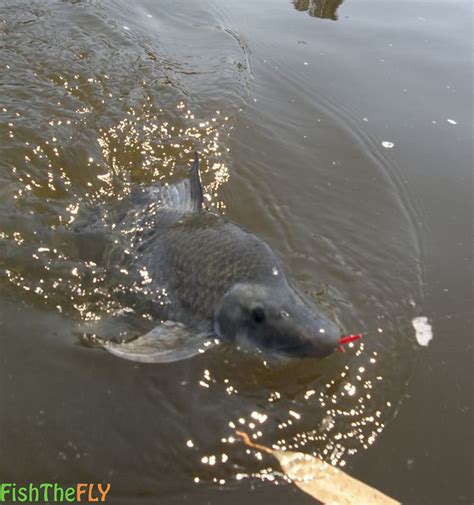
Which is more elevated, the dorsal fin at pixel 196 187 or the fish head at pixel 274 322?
the dorsal fin at pixel 196 187

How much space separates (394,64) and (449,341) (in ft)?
17.8

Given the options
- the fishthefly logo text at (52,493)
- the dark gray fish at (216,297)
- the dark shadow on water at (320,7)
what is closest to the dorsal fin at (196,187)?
the dark gray fish at (216,297)

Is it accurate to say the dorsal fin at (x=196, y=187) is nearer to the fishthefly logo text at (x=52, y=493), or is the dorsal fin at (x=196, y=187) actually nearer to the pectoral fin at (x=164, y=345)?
the pectoral fin at (x=164, y=345)

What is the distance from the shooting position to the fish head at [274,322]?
310cm

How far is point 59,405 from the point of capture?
3225 millimetres

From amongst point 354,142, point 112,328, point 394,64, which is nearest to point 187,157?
point 354,142

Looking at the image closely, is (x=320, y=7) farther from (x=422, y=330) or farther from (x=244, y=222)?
(x=422, y=330)

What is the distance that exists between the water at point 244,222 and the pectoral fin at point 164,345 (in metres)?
0.17

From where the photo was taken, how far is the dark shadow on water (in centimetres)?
966

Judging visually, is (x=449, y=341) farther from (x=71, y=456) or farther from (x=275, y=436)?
(x=71, y=456)

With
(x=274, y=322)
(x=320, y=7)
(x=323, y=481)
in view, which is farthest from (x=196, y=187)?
(x=320, y=7)

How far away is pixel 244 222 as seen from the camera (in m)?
5.05

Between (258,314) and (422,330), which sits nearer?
(258,314)

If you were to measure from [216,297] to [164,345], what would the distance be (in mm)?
457
